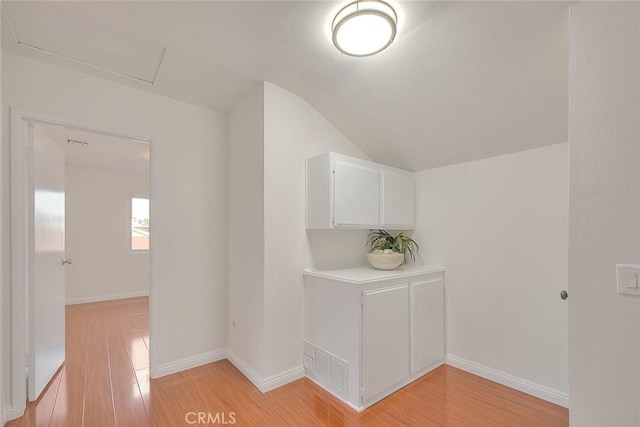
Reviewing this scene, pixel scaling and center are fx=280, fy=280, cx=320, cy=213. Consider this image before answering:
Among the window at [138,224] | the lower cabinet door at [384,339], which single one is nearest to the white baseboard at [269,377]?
the lower cabinet door at [384,339]

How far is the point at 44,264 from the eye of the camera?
2283mm

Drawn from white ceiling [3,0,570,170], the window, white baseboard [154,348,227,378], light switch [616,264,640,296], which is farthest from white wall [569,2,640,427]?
the window

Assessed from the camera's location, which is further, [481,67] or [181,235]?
[181,235]

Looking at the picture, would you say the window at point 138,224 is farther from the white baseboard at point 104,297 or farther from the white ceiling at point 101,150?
the white baseboard at point 104,297

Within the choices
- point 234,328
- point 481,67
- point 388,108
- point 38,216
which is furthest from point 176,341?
point 481,67

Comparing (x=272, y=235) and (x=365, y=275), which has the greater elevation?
(x=272, y=235)

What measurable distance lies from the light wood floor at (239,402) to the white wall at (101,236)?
2.76 m

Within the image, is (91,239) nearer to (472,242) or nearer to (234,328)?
(234,328)

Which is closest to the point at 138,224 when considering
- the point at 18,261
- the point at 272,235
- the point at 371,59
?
the point at 18,261

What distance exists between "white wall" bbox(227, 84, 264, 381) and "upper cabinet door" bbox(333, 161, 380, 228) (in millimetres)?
643

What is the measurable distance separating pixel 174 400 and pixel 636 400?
2660 mm

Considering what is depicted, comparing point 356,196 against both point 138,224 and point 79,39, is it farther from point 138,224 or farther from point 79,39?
point 138,224

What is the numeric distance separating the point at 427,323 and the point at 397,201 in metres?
1.19

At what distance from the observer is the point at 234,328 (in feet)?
9.05
